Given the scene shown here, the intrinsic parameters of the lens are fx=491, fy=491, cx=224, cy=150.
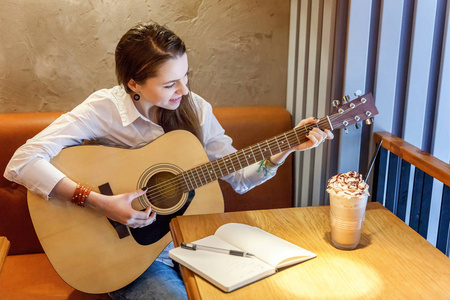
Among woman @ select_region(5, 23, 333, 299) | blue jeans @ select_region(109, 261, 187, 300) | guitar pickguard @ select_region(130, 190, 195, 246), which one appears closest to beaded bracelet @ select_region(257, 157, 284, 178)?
woman @ select_region(5, 23, 333, 299)

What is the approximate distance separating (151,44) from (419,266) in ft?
3.41

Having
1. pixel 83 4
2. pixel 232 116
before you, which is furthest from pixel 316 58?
pixel 83 4

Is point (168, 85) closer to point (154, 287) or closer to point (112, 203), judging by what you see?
point (112, 203)

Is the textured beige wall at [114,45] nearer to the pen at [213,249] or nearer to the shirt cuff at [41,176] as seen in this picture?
the shirt cuff at [41,176]

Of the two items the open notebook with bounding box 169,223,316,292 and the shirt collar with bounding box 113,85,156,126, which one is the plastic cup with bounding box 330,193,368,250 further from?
the shirt collar with bounding box 113,85,156,126

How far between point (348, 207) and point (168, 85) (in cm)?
73

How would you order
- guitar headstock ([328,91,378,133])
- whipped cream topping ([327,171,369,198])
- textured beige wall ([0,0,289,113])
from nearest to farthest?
whipped cream topping ([327,171,369,198]) → guitar headstock ([328,91,378,133]) → textured beige wall ([0,0,289,113])

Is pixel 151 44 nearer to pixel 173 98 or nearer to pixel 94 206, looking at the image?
pixel 173 98

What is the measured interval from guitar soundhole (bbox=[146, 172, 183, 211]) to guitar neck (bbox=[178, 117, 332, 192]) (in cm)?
3

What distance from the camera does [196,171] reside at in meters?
1.64

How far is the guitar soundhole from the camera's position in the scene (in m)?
1.65

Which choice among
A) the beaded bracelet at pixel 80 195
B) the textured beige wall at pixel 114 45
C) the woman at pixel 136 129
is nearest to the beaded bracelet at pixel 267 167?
the woman at pixel 136 129

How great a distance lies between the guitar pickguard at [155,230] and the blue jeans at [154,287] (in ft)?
0.31

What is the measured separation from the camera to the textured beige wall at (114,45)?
2143mm
